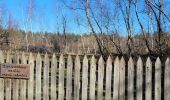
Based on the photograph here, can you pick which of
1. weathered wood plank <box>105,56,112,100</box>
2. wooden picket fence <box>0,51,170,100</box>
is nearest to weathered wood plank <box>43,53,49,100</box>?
wooden picket fence <box>0,51,170,100</box>

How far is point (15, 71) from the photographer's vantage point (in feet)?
27.5

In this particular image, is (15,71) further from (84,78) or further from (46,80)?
(84,78)

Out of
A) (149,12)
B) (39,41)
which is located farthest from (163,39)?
(39,41)

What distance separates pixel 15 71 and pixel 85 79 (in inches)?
64.3

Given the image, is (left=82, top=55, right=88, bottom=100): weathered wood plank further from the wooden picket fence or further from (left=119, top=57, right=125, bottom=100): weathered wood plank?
(left=119, top=57, right=125, bottom=100): weathered wood plank

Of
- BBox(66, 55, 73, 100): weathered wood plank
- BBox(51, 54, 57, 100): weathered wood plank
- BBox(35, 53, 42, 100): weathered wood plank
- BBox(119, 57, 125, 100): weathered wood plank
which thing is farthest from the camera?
BBox(35, 53, 42, 100): weathered wood plank

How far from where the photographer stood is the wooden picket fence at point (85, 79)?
24.2 ft

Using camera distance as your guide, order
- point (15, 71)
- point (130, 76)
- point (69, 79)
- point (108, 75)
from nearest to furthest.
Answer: point (130, 76) → point (108, 75) → point (69, 79) → point (15, 71)

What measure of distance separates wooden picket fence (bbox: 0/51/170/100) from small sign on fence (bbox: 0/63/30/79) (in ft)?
0.35

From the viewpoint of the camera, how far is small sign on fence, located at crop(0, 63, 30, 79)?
8.28m

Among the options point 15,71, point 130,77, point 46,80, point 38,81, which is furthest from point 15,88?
point 130,77

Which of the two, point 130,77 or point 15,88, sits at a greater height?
point 130,77

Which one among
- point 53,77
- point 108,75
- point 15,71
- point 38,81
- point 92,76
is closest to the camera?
point 108,75

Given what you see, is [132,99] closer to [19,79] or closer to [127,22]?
[19,79]
